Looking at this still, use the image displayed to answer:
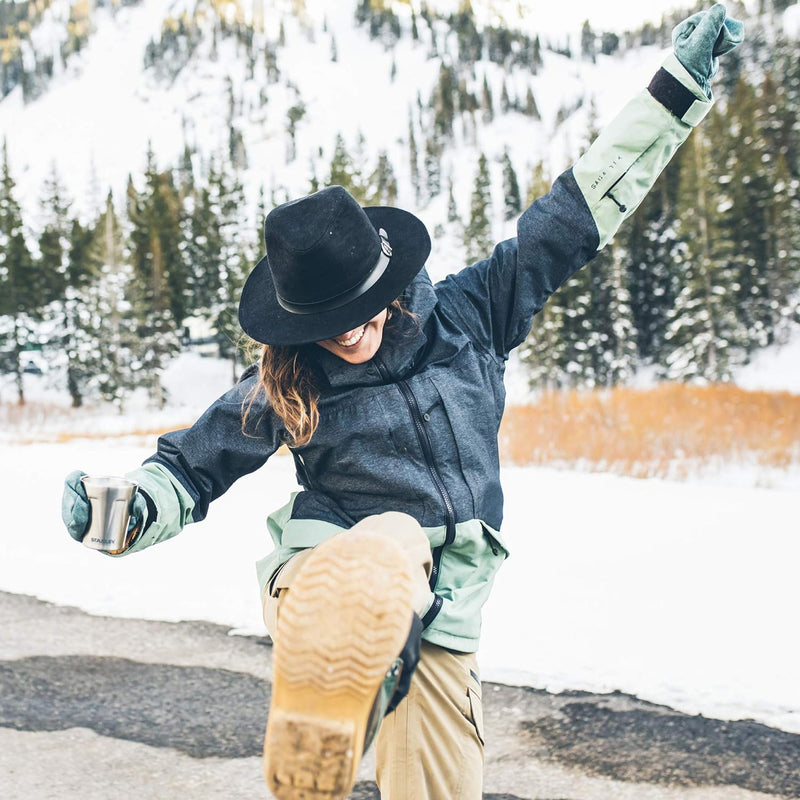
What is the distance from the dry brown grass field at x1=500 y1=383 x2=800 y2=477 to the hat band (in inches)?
307

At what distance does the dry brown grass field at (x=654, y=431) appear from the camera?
10.1 m

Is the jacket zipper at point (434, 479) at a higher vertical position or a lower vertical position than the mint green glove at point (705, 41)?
lower

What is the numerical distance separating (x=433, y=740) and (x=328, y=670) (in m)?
0.68

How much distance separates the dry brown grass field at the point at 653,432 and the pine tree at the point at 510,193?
67.5m

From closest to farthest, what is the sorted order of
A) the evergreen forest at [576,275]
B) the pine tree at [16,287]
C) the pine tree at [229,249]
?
the evergreen forest at [576,275] → the pine tree at [229,249] → the pine tree at [16,287]

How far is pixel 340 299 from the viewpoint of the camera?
208cm

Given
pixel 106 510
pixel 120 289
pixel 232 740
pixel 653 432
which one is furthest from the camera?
pixel 120 289

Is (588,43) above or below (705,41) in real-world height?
above

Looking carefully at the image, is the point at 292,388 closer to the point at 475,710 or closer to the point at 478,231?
the point at 475,710

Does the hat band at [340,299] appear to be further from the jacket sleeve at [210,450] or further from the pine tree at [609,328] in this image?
the pine tree at [609,328]

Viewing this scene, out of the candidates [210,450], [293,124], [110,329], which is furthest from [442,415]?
[293,124]

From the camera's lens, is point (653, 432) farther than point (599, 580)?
Yes

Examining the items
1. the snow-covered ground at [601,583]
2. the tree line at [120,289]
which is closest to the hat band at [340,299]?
the snow-covered ground at [601,583]

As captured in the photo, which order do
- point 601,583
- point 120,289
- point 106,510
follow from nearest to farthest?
point 106,510 → point 601,583 → point 120,289
